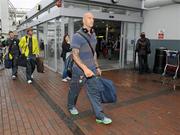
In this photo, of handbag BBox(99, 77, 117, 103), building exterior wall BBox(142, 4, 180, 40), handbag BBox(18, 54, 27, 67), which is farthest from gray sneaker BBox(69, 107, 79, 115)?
building exterior wall BBox(142, 4, 180, 40)

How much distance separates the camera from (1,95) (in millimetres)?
5594

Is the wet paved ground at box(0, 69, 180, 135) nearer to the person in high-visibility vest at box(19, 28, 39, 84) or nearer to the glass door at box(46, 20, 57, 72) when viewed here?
the person in high-visibility vest at box(19, 28, 39, 84)

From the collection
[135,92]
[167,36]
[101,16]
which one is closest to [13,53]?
[101,16]

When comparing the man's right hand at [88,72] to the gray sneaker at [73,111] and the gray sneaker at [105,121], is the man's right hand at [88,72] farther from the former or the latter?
the gray sneaker at [73,111]

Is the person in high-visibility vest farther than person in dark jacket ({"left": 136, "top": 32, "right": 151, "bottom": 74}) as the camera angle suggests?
No

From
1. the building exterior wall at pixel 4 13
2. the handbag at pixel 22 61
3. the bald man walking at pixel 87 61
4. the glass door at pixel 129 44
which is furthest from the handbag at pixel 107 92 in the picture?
the building exterior wall at pixel 4 13

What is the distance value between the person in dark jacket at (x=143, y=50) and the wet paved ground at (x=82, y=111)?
245cm

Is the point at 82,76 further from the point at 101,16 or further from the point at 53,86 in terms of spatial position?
the point at 101,16

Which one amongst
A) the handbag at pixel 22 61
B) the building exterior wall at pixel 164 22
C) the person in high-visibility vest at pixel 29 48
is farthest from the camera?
the building exterior wall at pixel 164 22

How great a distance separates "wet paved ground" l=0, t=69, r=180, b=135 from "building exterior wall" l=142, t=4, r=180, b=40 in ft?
9.83

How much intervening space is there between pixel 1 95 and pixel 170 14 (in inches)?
276

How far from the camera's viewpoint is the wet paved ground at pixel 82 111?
143 inches

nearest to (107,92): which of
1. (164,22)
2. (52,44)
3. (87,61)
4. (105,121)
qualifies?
(105,121)

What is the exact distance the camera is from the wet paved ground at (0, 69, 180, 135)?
3.62m
